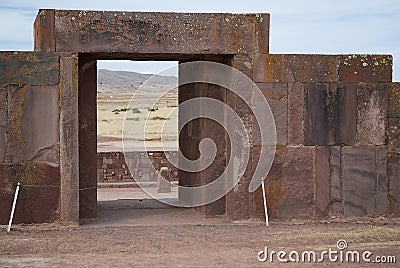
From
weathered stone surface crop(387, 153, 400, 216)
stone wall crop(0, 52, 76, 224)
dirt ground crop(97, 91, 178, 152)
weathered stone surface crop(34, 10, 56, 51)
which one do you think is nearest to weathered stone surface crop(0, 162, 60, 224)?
stone wall crop(0, 52, 76, 224)

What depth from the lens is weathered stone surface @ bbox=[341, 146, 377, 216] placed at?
410 inches

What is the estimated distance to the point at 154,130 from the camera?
126ft

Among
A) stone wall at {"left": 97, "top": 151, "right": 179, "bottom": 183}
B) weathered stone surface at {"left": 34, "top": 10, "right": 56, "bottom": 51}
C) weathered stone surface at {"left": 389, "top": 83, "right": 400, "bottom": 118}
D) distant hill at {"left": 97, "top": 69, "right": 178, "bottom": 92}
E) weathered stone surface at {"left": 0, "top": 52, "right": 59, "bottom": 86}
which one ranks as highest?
distant hill at {"left": 97, "top": 69, "right": 178, "bottom": 92}

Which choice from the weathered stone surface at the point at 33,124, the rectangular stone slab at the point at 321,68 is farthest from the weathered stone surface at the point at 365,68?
the weathered stone surface at the point at 33,124

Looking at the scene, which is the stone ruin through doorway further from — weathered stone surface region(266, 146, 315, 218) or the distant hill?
the distant hill

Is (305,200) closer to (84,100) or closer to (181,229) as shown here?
(181,229)

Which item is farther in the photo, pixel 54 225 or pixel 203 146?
pixel 203 146

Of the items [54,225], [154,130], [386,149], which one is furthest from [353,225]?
[154,130]

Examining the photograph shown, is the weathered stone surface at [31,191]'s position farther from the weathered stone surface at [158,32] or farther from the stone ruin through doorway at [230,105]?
the weathered stone surface at [158,32]

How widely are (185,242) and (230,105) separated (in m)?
2.53

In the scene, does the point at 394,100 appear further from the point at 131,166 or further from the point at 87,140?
the point at 131,166

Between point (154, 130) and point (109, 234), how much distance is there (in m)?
29.1

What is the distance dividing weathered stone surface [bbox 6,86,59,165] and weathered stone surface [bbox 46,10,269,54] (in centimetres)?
72

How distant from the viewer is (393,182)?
1059 centimetres
